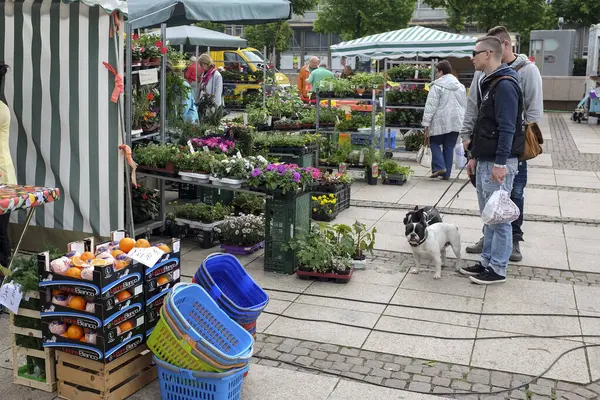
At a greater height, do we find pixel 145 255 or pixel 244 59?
pixel 244 59

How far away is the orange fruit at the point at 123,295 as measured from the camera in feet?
13.3

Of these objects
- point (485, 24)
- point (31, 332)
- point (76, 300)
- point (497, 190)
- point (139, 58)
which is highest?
point (485, 24)

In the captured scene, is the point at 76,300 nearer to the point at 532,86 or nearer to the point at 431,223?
the point at 431,223

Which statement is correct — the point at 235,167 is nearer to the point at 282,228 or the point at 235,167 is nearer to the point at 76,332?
the point at 282,228

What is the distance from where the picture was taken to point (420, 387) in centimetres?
Answer: 438

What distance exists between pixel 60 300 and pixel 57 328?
0.17m

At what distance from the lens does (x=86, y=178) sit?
6246 millimetres

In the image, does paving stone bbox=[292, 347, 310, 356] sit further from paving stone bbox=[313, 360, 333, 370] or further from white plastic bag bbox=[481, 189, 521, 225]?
A: white plastic bag bbox=[481, 189, 521, 225]

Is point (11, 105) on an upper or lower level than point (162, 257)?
upper

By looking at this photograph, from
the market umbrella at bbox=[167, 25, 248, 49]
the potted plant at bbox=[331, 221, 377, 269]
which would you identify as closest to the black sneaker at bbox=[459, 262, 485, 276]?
the potted plant at bbox=[331, 221, 377, 269]

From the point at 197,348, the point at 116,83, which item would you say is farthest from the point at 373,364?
the point at 116,83

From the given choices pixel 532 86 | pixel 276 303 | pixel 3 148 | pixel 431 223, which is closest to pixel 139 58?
pixel 3 148

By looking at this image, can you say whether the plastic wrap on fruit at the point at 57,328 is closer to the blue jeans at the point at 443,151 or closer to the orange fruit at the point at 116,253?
the orange fruit at the point at 116,253

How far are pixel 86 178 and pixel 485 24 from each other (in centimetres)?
2586
